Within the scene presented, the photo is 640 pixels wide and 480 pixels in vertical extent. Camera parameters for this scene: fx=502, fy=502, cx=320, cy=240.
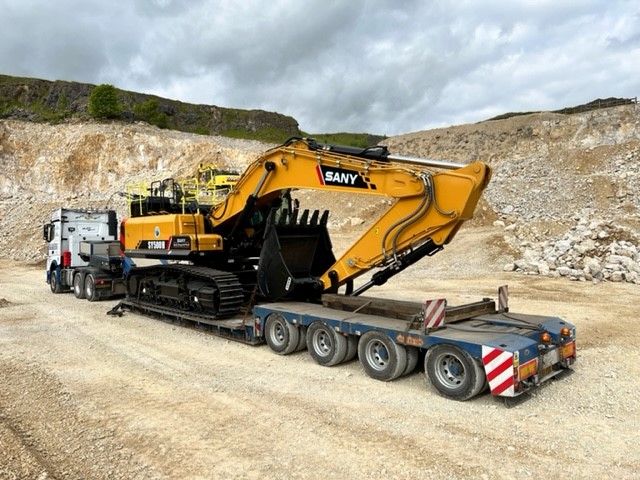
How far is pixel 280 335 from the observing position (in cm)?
788

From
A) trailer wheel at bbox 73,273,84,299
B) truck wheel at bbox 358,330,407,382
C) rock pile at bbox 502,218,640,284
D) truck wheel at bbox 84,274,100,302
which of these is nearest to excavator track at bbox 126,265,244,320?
truck wheel at bbox 84,274,100,302

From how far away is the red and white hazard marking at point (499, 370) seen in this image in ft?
17.1

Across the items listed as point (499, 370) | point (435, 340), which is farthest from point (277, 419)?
point (499, 370)

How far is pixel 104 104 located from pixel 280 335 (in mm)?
43965

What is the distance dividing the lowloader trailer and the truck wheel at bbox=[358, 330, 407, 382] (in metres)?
0.01

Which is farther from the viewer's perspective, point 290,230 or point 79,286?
point 79,286

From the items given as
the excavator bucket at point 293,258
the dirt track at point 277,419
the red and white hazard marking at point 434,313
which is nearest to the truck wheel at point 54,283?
the dirt track at point 277,419

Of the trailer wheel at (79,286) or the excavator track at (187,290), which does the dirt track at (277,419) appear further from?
the trailer wheel at (79,286)

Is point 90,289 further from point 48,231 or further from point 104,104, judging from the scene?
point 104,104

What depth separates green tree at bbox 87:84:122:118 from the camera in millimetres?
45125

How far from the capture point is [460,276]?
17.8 metres

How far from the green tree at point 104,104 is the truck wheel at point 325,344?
44161 millimetres

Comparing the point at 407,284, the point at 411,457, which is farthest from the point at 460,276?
the point at 411,457

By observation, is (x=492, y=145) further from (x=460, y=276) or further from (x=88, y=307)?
(x=88, y=307)
